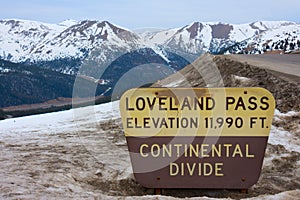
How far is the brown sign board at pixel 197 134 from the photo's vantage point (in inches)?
331

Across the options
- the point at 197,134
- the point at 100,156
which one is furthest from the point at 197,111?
the point at 100,156

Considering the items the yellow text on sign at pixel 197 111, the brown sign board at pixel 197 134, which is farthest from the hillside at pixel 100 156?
the yellow text on sign at pixel 197 111

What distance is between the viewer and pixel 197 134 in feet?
28.2

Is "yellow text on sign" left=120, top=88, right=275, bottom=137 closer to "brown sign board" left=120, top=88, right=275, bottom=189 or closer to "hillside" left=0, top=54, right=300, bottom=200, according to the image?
"brown sign board" left=120, top=88, right=275, bottom=189

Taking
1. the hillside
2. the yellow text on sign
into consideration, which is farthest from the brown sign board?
the hillside

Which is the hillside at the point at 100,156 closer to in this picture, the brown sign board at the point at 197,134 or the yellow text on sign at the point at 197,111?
the brown sign board at the point at 197,134

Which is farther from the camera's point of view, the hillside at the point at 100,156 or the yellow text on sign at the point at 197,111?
the yellow text on sign at the point at 197,111

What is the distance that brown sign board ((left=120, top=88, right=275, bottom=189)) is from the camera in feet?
27.6

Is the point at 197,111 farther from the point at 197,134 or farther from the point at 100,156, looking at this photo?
the point at 100,156

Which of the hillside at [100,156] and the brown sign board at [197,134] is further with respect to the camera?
the brown sign board at [197,134]

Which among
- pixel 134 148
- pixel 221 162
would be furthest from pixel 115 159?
pixel 221 162

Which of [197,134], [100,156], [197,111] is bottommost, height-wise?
[100,156]

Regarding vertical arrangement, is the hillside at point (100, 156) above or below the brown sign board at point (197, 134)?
below

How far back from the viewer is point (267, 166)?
10648mm
